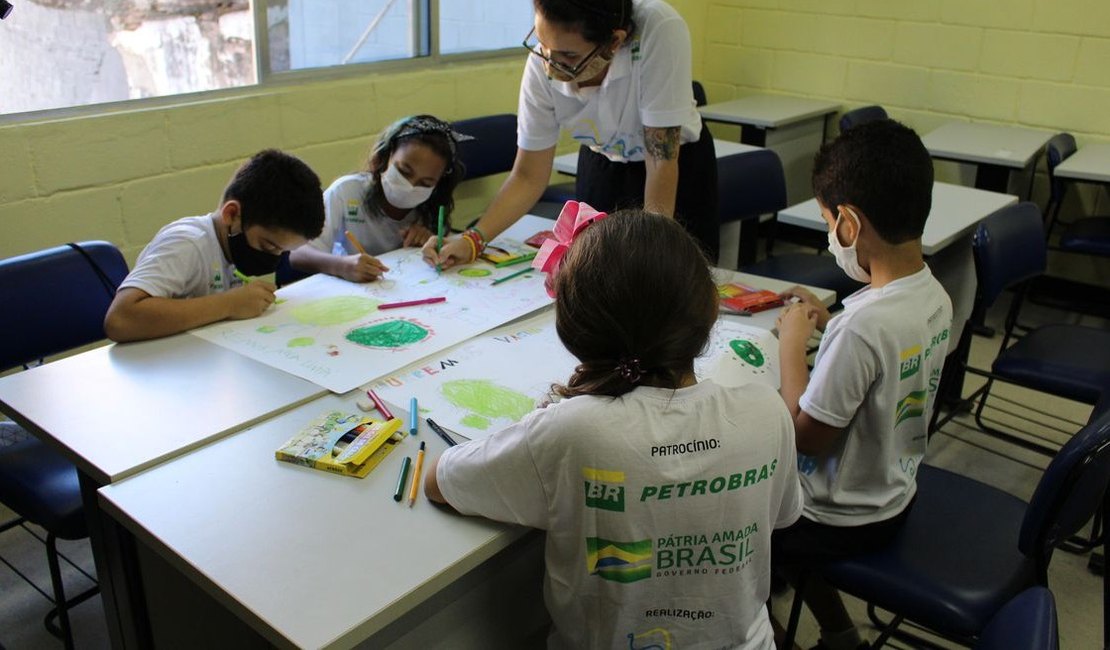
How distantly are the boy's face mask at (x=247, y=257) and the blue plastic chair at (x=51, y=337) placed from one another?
317 millimetres

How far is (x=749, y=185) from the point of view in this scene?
3.08 metres

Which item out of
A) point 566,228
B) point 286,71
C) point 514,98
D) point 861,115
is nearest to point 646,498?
point 566,228

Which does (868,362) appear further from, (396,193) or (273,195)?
→ (396,193)

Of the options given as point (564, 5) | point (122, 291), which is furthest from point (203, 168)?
point (564, 5)

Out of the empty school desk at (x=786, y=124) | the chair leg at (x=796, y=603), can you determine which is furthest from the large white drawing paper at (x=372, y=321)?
the empty school desk at (x=786, y=124)

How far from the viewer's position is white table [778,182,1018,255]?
2.59 meters

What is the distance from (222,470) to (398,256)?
1.01m

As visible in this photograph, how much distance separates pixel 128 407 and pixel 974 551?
1447mm

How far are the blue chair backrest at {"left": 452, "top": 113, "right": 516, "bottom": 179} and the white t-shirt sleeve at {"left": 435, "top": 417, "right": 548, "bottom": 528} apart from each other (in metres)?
2.56

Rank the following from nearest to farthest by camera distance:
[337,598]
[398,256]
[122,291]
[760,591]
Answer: [337,598] → [760,591] → [122,291] → [398,256]

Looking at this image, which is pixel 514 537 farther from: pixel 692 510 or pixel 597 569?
pixel 692 510

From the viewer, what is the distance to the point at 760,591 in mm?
1232

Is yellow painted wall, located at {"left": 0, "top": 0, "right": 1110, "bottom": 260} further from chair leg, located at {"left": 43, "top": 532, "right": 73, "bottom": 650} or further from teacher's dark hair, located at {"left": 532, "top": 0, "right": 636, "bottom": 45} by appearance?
teacher's dark hair, located at {"left": 532, "top": 0, "right": 636, "bottom": 45}

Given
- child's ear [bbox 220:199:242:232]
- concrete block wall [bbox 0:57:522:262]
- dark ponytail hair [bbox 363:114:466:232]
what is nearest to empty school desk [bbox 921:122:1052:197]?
dark ponytail hair [bbox 363:114:466:232]
